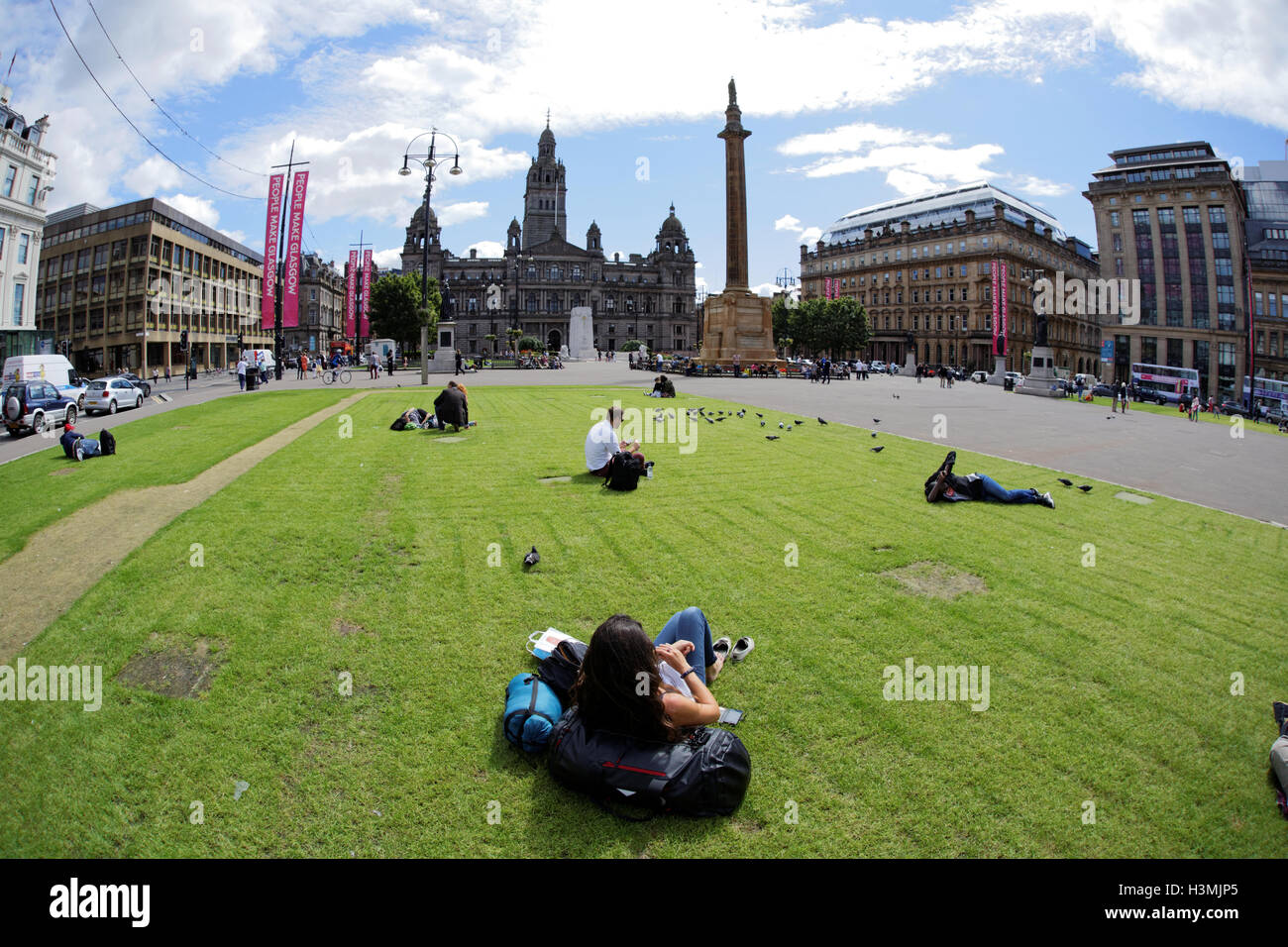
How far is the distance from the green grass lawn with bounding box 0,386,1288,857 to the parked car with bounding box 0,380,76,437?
15.4 meters

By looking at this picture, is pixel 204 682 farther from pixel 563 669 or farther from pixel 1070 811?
pixel 1070 811

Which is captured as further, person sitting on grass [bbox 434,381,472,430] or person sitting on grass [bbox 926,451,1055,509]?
person sitting on grass [bbox 434,381,472,430]

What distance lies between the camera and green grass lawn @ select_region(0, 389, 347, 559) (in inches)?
433

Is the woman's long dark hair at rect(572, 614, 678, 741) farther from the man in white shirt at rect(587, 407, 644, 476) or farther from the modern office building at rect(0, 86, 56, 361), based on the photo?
the modern office building at rect(0, 86, 56, 361)

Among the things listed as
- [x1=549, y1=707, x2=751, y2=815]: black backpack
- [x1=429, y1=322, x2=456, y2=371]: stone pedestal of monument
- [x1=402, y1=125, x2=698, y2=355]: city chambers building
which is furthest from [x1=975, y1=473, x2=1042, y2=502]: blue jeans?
[x1=402, y1=125, x2=698, y2=355]: city chambers building

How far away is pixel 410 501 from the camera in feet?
36.5

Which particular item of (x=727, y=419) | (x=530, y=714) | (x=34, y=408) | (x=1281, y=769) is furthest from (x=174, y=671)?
(x=34, y=408)

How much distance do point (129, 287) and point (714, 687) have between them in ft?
262

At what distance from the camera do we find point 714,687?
589 centimetres

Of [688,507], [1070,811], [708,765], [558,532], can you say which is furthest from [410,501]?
[1070,811]

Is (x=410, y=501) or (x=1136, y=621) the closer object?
(x=1136, y=621)

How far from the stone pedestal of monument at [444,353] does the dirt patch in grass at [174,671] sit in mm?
43352
